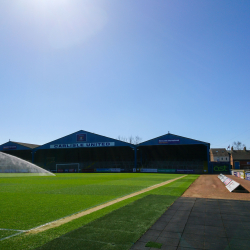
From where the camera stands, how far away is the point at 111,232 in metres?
6.58

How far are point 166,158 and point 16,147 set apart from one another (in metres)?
49.0

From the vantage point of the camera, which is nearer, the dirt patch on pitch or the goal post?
the dirt patch on pitch

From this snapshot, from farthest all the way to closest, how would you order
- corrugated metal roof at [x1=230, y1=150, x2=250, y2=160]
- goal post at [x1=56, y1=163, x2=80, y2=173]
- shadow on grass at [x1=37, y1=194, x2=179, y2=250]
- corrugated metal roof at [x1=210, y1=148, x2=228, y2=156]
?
1. corrugated metal roof at [x1=210, y1=148, x2=228, y2=156]
2. corrugated metal roof at [x1=230, y1=150, x2=250, y2=160]
3. goal post at [x1=56, y1=163, x2=80, y2=173]
4. shadow on grass at [x1=37, y1=194, x2=179, y2=250]

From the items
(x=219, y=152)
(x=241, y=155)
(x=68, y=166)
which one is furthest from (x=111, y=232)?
(x=219, y=152)

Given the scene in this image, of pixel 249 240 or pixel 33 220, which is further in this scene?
pixel 33 220

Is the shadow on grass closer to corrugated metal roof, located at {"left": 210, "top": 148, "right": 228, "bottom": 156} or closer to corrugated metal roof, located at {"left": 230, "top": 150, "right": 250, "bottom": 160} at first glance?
corrugated metal roof, located at {"left": 230, "top": 150, "right": 250, "bottom": 160}

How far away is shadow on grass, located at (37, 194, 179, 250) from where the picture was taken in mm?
5574

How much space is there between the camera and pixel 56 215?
9.02 meters

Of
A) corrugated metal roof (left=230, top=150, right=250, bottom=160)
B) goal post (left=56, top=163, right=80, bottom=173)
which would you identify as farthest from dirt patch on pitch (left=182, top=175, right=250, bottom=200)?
corrugated metal roof (left=230, top=150, right=250, bottom=160)

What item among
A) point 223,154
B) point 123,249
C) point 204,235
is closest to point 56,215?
point 123,249

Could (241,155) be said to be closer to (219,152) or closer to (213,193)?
(219,152)

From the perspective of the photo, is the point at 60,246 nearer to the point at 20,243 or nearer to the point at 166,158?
the point at 20,243

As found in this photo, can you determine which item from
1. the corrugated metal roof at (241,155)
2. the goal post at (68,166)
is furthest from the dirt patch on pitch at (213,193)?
the corrugated metal roof at (241,155)

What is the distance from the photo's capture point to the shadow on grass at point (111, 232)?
557 centimetres
